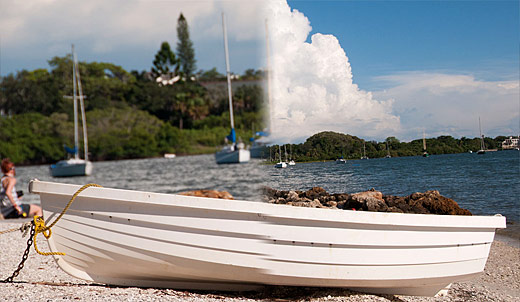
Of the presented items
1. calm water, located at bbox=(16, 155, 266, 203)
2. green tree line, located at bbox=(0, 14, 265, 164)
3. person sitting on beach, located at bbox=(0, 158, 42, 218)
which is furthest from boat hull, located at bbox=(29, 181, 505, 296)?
green tree line, located at bbox=(0, 14, 265, 164)

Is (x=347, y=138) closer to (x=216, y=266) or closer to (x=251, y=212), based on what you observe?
(x=251, y=212)

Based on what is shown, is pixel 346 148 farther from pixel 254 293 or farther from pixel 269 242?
pixel 254 293

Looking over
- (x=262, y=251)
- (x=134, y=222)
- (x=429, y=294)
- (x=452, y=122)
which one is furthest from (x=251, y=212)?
(x=452, y=122)

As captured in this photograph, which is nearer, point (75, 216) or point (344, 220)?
point (344, 220)

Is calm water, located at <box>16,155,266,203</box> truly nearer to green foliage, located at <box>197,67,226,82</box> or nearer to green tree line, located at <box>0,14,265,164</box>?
green tree line, located at <box>0,14,265,164</box>

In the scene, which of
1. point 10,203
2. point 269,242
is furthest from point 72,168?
point 269,242

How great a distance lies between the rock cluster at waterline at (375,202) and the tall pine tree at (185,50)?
56.9 metres

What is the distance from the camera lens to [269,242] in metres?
2.96

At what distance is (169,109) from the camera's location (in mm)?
60875

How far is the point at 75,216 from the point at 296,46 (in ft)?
6.20

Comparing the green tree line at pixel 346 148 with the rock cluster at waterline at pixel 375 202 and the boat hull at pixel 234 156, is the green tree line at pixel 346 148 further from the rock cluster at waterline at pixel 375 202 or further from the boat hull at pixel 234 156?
the boat hull at pixel 234 156

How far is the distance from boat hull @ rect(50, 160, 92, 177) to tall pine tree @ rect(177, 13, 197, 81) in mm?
24007

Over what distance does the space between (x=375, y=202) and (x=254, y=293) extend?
1037 mm

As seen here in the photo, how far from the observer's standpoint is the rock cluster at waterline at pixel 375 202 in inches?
128
